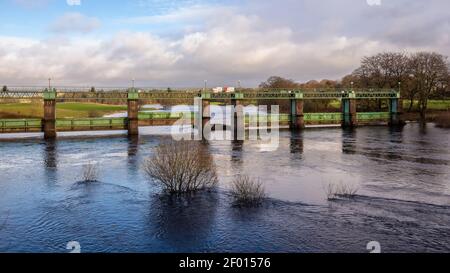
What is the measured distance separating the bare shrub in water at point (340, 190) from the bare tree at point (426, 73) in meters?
66.2

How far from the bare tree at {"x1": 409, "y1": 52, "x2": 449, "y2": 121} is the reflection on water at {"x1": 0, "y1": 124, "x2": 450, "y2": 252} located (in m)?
53.3

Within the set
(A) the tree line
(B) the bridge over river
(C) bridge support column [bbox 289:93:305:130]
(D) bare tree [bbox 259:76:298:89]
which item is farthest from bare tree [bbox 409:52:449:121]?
(D) bare tree [bbox 259:76:298:89]

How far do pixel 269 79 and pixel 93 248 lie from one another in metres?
120

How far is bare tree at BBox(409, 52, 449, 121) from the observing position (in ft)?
264

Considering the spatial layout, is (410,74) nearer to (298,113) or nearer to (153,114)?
(298,113)

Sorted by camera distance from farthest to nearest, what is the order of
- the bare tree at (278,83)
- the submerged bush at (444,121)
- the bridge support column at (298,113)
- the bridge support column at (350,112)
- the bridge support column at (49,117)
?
the bare tree at (278,83) < the bridge support column at (350,112) < the submerged bush at (444,121) < the bridge support column at (298,113) < the bridge support column at (49,117)

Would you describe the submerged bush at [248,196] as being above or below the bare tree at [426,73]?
below

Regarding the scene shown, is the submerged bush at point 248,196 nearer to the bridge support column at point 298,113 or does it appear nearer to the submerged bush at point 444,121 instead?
the bridge support column at point 298,113

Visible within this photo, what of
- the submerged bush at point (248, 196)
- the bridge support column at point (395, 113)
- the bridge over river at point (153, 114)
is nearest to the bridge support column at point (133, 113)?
the bridge over river at point (153, 114)

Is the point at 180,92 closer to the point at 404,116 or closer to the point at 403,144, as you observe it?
the point at 403,144

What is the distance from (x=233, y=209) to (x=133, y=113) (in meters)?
40.2

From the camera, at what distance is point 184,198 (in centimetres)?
1923

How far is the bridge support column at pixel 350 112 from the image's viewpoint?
219 ft

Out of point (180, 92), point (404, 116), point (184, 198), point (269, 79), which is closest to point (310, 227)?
point (184, 198)
